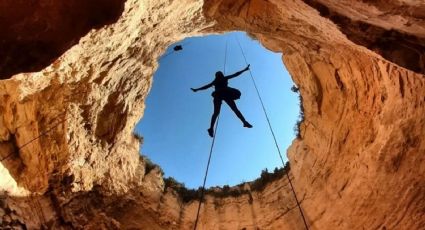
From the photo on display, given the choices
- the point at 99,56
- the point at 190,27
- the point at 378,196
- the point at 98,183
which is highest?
the point at 190,27

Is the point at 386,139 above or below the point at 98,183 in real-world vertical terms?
below

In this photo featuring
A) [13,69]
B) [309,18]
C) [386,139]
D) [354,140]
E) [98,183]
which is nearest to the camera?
[13,69]

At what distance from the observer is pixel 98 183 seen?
29.8 ft

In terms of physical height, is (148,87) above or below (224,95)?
above

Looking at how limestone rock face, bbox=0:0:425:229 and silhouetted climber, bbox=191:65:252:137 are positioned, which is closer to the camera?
limestone rock face, bbox=0:0:425:229

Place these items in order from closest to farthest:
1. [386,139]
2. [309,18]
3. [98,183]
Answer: [309,18], [386,139], [98,183]

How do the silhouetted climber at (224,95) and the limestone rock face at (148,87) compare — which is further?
the silhouetted climber at (224,95)

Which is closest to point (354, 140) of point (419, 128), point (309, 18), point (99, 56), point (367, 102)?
point (367, 102)

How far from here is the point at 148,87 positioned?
10.5 meters

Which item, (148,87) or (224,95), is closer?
(224,95)

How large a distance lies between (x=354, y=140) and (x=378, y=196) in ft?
4.81

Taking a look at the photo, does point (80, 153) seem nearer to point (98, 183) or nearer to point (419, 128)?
point (98, 183)

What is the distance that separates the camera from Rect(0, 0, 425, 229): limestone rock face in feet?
16.5

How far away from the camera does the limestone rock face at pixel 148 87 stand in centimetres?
504
